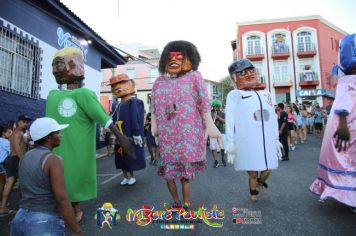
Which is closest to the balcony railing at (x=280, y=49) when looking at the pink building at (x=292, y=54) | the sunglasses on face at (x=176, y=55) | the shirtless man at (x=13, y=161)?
the pink building at (x=292, y=54)

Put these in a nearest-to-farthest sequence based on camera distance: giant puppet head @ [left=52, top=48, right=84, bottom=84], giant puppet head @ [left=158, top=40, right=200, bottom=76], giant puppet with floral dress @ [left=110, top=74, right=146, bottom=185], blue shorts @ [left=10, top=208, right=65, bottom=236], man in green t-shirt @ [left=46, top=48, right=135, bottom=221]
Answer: blue shorts @ [left=10, top=208, right=65, bottom=236], man in green t-shirt @ [left=46, top=48, right=135, bottom=221], giant puppet head @ [left=52, top=48, right=84, bottom=84], giant puppet head @ [left=158, top=40, right=200, bottom=76], giant puppet with floral dress @ [left=110, top=74, right=146, bottom=185]

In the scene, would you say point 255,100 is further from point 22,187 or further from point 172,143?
point 22,187

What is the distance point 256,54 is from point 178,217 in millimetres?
32653

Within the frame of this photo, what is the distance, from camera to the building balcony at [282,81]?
32.2 m

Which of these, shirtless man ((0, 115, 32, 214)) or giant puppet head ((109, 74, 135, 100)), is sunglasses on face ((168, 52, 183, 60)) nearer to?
giant puppet head ((109, 74, 135, 100))

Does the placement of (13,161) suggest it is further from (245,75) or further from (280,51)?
(280,51)

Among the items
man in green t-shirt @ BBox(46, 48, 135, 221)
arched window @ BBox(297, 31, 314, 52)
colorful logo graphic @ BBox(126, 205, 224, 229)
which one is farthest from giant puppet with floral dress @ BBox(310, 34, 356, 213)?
arched window @ BBox(297, 31, 314, 52)

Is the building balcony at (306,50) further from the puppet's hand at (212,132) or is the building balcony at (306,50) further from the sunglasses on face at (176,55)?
the puppet's hand at (212,132)

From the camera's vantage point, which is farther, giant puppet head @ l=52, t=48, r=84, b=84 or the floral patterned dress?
giant puppet head @ l=52, t=48, r=84, b=84

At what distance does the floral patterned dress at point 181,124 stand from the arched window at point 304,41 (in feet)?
109

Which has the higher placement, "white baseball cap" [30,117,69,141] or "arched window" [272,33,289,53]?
"arched window" [272,33,289,53]

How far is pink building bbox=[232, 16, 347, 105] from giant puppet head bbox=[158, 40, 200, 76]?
30092 millimetres

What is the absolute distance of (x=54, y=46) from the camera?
933cm

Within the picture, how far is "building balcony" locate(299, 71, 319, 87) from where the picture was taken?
31891 millimetres
